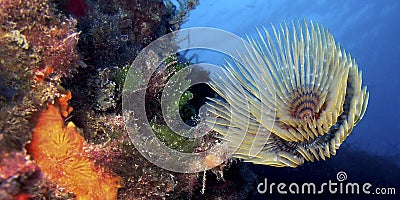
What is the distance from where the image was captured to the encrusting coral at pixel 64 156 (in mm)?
3059

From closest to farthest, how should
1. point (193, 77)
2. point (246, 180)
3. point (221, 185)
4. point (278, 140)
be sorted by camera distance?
point (278, 140) → point (221, 185) → point (246, 180) → point (193, 77)

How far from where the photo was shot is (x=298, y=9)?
26.2 metres

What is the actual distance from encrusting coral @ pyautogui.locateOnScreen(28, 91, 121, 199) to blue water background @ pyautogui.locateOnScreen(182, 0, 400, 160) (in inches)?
858

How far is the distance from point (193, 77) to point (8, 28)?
3.71 meters

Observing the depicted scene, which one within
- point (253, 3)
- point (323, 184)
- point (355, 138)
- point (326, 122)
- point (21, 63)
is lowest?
point (21, 63)

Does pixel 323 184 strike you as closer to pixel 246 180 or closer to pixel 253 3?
pixel 246 180

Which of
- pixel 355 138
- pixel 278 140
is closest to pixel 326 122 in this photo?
pixel 278 140

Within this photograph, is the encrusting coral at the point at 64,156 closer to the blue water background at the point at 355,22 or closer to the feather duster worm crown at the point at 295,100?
the feather duster worm crown at the point at 295,100

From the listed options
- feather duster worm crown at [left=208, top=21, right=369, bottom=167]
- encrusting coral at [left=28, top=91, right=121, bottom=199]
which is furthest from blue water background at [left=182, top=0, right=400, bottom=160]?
encrusting coral at [left=28, top=91, right=121, bottom=199]

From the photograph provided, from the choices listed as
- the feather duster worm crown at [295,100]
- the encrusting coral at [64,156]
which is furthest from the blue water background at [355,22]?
the encrusting coral at [64,156]

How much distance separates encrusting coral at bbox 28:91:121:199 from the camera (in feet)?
10.0

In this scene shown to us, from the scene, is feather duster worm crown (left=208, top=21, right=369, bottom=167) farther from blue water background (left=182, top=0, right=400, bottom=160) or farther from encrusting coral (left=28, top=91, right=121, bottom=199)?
blue water background (left=182, top=0, right=400, bottom=160)

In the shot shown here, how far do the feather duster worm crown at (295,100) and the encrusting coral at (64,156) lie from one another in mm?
1624

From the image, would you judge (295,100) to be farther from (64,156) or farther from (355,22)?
(355,22)
